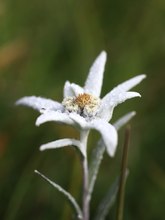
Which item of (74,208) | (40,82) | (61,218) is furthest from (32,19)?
(74,208)

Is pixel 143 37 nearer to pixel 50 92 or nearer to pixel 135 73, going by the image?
pixel 135 73

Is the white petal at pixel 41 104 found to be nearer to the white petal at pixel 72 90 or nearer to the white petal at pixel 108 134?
the white petal at pixel 72 90

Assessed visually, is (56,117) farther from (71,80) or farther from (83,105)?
(71,80)

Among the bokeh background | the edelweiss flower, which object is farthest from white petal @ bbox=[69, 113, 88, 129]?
the bokeh background

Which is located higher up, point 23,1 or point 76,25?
point 23,1

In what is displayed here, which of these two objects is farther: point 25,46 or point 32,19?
point 32,19

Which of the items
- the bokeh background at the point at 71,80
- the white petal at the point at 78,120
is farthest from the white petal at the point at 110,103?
the bokeh background at the point at 71,80

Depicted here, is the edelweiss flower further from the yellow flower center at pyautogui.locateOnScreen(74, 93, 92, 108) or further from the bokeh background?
the bokeh background
